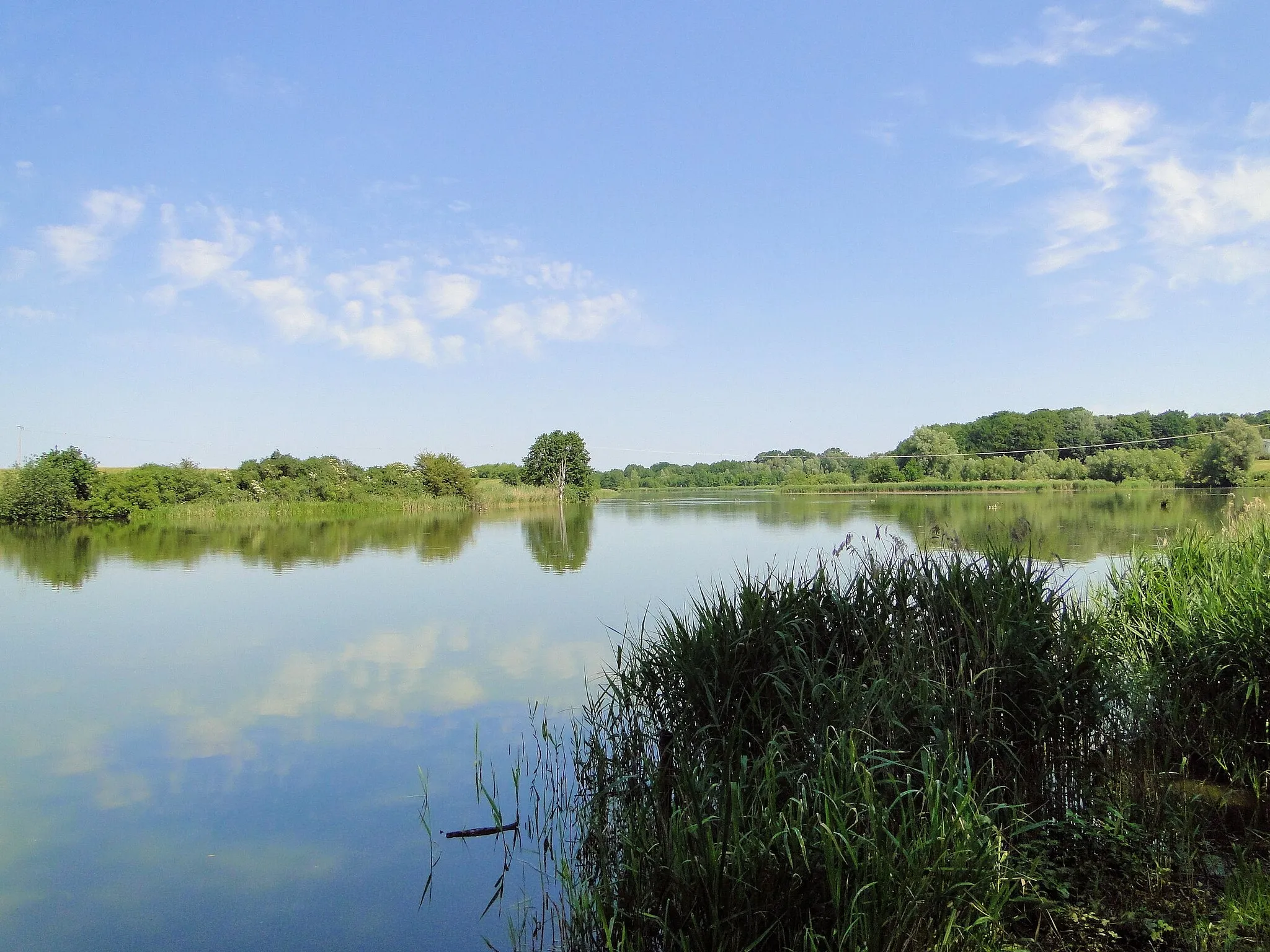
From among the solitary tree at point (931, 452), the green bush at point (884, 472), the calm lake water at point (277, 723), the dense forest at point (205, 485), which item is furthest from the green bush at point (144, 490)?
the solitary tree at point (931, 452)

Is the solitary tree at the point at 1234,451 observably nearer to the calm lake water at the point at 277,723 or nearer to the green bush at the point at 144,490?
the calm lake water at the point at 277,723

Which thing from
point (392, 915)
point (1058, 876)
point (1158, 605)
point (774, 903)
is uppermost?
point (1158, 605)

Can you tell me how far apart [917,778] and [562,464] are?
56238mm

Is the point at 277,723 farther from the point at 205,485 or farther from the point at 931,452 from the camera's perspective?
the point at 931,452

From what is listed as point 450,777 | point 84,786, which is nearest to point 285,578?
point 84,786

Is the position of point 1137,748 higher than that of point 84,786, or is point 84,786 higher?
point 1137,748

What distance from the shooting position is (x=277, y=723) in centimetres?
646

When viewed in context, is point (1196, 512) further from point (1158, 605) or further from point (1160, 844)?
point (1160, 844)

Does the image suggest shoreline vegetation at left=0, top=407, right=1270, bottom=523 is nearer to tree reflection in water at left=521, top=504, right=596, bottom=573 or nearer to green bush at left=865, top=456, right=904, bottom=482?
green bush at left=865, top=456, right=904, bottom=482

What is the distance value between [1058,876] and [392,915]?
294 cm

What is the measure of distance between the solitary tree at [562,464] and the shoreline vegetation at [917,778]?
176 ft

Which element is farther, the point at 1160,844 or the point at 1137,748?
the point at 1137,748

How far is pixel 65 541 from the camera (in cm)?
2378

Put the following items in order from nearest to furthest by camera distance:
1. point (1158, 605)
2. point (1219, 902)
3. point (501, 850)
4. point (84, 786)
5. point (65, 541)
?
point (1219, 902)
point (501, 850)
point (84, 786)
point (1158, 605)
point (65, 541)
